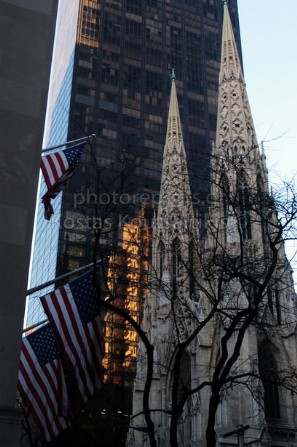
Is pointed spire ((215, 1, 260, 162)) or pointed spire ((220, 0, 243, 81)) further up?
pointed spire ((220, 0, 243, 81))

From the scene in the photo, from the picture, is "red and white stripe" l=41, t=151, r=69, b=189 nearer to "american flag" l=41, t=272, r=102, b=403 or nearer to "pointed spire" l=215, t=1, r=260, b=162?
"american flag" l=41, t=272, r=102, b=403

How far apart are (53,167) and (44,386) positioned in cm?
542

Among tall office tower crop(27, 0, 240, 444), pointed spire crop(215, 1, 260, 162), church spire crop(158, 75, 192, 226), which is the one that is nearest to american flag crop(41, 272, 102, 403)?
pointed spire crop(215, 1, 260, 162)

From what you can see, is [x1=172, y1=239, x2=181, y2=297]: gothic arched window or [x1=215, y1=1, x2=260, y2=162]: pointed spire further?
[x1=215, y1=1, x2=260, y2=162]: pointed spire

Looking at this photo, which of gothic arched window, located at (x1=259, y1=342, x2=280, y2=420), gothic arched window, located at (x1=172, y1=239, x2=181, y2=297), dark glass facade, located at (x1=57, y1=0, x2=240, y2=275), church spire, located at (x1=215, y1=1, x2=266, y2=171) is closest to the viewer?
gothic arched window, located at (x1=172, y1=239, x2=181, y2=297)

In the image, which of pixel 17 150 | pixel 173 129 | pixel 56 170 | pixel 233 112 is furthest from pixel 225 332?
pixel 173 129

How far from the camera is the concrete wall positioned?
446 inches

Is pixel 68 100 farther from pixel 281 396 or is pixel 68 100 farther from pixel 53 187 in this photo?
pixel 53 187

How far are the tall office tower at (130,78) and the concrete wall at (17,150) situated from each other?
53482 mm

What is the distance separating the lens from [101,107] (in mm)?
78750

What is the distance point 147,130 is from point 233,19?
3586 cm

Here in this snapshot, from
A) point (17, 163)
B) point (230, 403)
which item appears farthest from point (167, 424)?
point (17, 163)

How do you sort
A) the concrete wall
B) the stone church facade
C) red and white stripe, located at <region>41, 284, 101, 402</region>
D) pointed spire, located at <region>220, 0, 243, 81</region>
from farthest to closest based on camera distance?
pointed spire, located at <region>220, 0, 243, 81</region>, the stone church facade, red and white stripe, located at <region>41, 284, 101, 402</region>, the concrete wall

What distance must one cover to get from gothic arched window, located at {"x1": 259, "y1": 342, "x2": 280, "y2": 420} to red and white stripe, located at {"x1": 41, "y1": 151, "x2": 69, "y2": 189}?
26.8m
